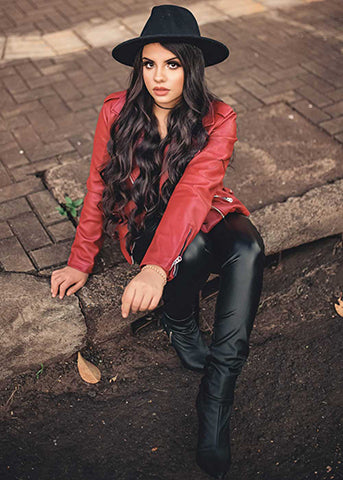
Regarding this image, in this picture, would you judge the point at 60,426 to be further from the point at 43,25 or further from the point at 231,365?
the point at 43,25

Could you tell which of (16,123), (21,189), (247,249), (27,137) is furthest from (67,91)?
(247,249)

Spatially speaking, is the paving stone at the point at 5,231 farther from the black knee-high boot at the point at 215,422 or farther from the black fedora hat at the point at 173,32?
the black knee-high boot at the point at 215,422

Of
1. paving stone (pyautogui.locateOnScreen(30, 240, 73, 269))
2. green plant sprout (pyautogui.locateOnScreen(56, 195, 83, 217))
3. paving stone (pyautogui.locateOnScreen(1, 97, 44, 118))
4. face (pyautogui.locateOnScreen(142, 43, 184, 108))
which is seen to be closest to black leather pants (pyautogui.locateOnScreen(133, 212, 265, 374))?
face (pyautogui.locateOnScreen(142, 43, 184, 108))

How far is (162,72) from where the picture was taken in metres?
2.12

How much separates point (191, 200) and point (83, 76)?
2634 mm

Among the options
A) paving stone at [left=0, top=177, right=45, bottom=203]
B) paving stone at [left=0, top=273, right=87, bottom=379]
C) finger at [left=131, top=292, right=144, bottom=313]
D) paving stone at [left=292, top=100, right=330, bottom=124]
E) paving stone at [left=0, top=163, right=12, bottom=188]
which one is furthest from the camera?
paving stone at [left=292, top=100, right=330, bottom=124]

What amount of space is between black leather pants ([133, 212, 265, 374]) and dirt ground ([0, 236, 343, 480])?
369 mm

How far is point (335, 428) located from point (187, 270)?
3.09 feet

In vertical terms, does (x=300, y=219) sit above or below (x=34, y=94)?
above

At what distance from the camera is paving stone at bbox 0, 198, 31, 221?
2.99 metres

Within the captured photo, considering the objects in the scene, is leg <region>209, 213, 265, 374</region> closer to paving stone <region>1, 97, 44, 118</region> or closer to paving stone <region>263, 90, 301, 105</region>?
paving stone <region>263, 90, 301, 105</region>

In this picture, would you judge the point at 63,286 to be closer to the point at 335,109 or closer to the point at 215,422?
the point at 215,422

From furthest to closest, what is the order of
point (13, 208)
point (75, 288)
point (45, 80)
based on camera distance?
point (45, 80) → point (13, 208) → point (75, 288)

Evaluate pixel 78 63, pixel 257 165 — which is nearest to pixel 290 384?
pixel 257 165
